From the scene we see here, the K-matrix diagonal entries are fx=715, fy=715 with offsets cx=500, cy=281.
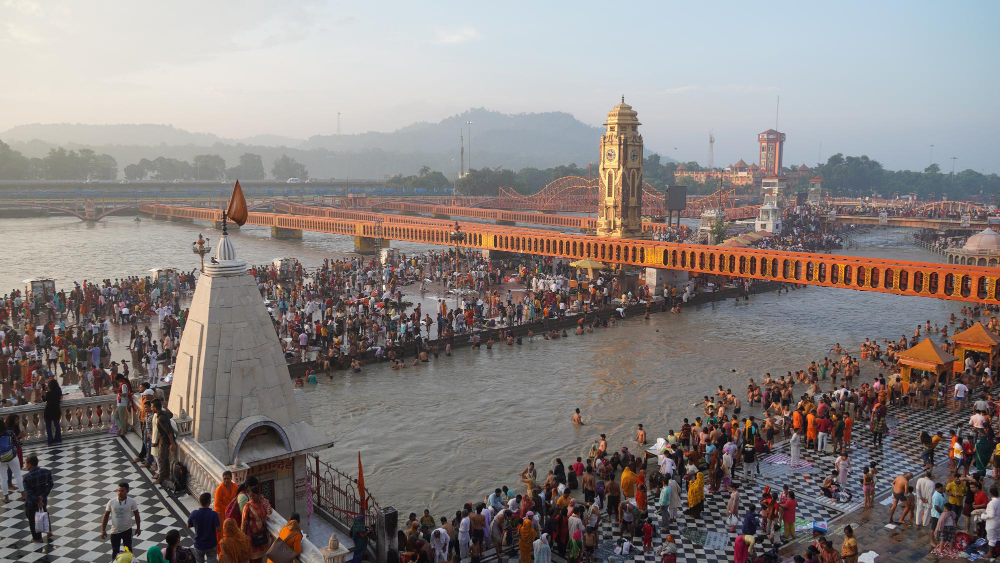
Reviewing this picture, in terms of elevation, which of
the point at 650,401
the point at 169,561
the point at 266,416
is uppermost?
the point at 266,416

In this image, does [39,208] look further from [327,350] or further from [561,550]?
[561,550]

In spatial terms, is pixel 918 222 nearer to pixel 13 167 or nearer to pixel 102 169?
pixel 102 169

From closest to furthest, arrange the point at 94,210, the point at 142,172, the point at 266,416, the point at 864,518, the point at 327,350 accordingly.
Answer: the point at 266,416
the point at 864,518
the point at 327,350
the point at 94,210
the point at 142,172

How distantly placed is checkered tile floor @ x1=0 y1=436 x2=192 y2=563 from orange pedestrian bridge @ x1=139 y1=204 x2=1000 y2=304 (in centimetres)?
1866

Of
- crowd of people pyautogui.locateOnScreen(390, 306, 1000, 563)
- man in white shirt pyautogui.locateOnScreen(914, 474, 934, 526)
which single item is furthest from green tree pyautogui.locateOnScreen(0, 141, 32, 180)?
man in white shirt pyautogui.locateOnScreen(914, 474, 934, 526)

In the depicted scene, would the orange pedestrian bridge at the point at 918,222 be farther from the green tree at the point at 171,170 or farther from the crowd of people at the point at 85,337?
the green tree at the point at 171,170

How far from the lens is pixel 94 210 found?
93125mm

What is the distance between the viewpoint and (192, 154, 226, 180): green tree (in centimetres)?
16562

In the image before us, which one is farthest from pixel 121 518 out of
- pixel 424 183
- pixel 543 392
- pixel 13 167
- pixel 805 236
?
pixel 424 183

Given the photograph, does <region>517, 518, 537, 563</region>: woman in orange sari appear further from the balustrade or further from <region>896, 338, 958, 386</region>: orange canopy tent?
<region>896, 338, 958, 386</region>: orange canopy tent

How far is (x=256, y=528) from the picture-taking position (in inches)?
302

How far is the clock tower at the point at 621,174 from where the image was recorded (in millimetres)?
51281

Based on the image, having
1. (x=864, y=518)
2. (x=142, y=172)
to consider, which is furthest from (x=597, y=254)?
(x=142, y=172)

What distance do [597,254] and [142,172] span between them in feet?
499
